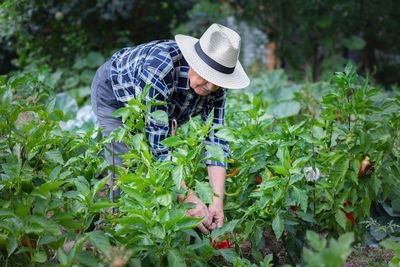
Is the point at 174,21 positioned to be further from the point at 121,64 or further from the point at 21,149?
the point at 21,149

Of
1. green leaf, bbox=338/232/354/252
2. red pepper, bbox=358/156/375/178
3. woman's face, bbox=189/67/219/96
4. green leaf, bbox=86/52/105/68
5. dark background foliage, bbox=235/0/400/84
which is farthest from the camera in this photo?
dark background foliage, bbox=235/0/400/84

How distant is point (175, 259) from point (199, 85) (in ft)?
2.63

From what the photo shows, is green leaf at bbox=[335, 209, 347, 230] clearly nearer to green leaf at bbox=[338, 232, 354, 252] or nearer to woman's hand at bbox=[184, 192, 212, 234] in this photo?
woman's hand at bbox=[184, 192, 212, 234]

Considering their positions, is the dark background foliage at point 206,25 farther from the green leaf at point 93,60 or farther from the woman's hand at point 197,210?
the woman's hand at point 197,210

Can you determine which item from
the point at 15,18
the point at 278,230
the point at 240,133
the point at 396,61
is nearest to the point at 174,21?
the point at 15,18

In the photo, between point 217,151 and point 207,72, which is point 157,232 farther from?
point 207,72

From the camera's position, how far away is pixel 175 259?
128cm

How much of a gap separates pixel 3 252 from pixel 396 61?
8375 millimetres

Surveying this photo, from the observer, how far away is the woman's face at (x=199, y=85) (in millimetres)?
1795

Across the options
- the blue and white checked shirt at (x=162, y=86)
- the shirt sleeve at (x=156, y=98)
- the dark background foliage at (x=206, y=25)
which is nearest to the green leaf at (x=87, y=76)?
the dark background foliage at (x=206, y=25)

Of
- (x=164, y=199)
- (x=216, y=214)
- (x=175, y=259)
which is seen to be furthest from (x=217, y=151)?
(x=216, y=214)

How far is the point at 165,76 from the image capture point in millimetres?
1776

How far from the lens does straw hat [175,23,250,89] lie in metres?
1.73

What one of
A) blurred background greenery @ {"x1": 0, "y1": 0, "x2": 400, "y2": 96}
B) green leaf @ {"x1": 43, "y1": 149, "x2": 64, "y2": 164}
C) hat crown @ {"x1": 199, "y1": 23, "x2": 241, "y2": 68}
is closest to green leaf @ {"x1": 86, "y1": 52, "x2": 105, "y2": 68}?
blurred background greenery @ {"x1": 0, "y1": 0, "x2": 400, "y2": 96}
